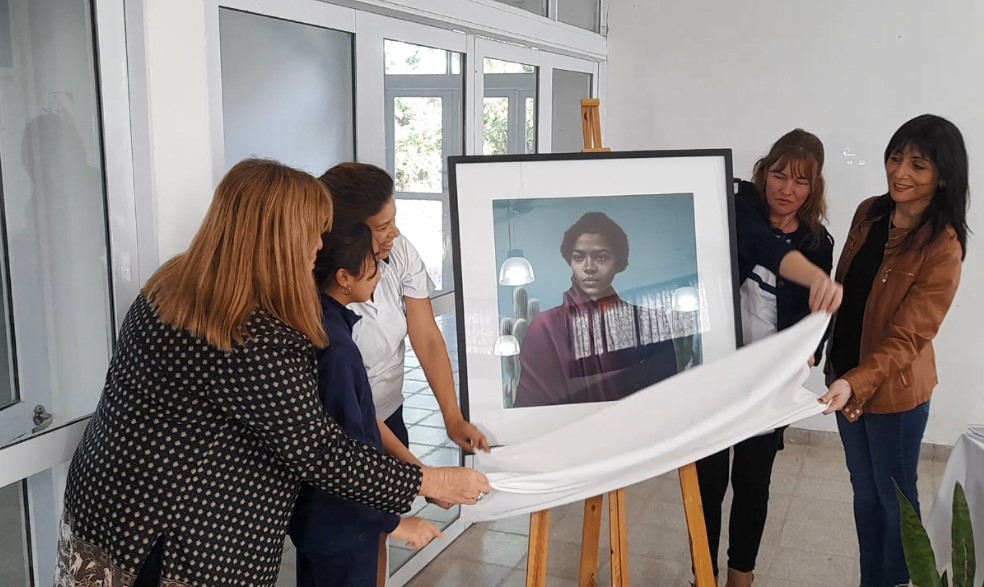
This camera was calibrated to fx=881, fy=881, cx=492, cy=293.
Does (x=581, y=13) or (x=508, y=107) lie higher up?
(x=581, y=13)

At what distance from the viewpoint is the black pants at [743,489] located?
8.79 ft

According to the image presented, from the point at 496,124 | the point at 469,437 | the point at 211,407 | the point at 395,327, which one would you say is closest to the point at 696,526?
the point at 469,437

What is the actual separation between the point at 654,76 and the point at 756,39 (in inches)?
21.5

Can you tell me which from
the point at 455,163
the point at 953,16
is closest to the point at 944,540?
the point at 455,163

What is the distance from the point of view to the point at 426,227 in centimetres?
320

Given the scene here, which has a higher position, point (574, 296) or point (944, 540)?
point (574, 296)

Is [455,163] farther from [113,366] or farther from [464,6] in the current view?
[464,6]

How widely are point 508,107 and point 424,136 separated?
0.76 meters

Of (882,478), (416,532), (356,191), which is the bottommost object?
(882,478)

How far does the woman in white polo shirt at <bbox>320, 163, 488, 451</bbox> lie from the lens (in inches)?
80.3

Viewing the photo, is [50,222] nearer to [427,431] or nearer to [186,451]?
[186,451]

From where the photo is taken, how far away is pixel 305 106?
2447mm

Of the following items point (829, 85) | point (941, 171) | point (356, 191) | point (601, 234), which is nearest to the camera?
point (356, 191)

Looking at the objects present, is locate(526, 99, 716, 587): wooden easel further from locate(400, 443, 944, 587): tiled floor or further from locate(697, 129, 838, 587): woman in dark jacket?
→ locate(400, 443, 944, 587): tiled floor
